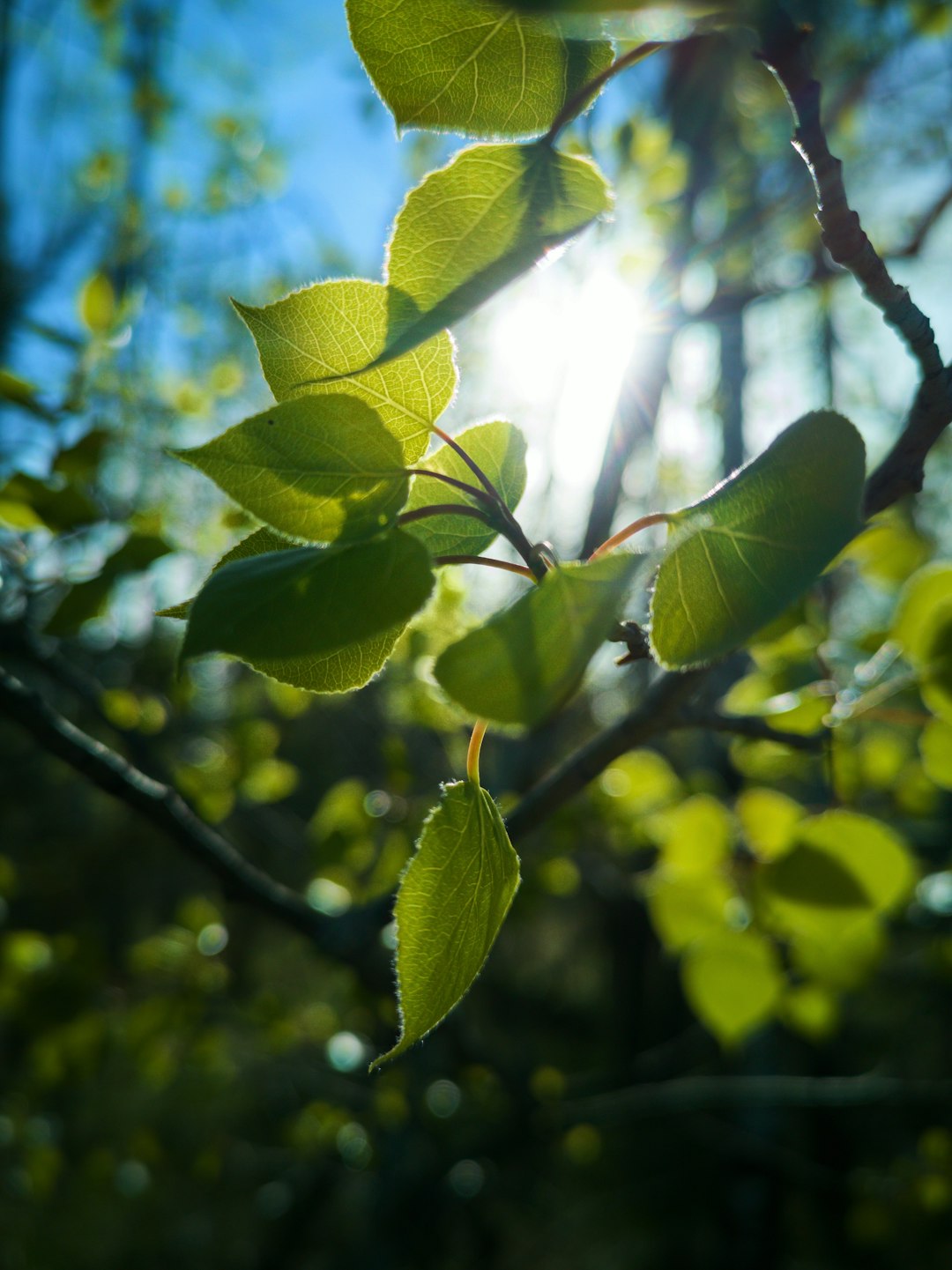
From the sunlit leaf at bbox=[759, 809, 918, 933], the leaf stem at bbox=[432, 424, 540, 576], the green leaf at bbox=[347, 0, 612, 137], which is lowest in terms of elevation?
the sunlit leaf at bbox=[759, 809, 918, 933]

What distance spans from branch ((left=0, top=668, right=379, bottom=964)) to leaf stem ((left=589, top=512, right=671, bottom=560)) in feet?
1.34

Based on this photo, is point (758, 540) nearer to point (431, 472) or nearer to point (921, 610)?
point (431, 472)

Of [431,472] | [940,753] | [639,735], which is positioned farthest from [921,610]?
[431,472]

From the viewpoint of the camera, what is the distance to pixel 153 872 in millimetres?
4402

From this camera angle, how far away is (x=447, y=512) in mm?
328

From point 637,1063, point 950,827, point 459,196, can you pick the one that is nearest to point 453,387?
point 459,196

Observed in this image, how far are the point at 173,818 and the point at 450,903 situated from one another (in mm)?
400

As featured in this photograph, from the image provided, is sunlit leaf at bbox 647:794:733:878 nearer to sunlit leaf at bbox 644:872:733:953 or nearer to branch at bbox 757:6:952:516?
sunlit leaf at bbox 644:872:733:953

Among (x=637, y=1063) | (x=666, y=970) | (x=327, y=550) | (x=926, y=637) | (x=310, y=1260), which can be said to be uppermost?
(x=327, y=550)

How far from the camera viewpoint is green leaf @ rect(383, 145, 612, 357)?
27 cm

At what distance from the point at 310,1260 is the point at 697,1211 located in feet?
6.35

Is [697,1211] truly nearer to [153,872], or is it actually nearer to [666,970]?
[666,970]

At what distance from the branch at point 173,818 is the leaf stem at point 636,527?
1.34ft

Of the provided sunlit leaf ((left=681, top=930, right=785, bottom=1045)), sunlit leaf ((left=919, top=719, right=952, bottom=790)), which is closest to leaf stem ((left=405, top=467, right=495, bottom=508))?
sunlit leaf ((left=919, top=719, right=952, bottom=790))
